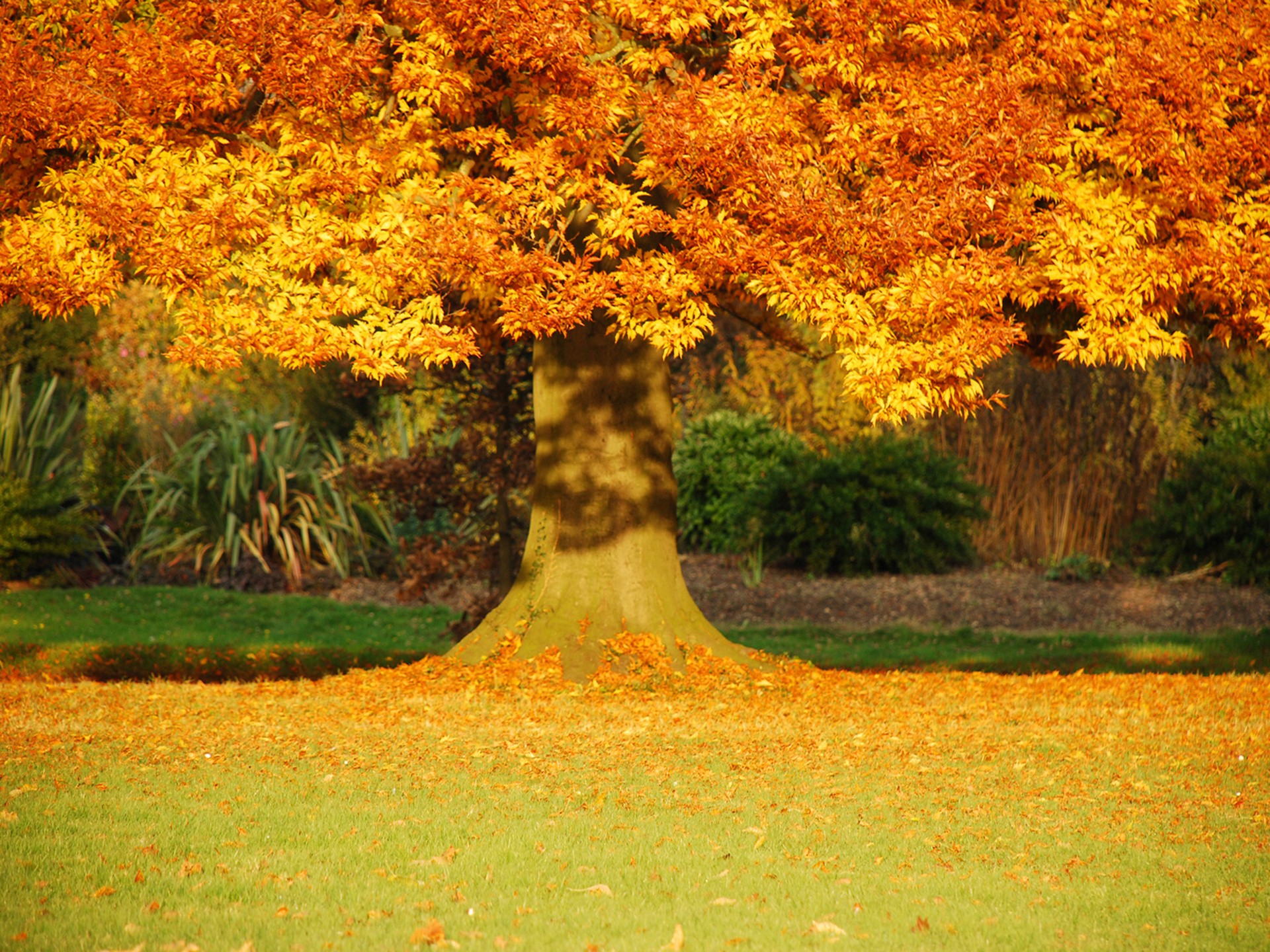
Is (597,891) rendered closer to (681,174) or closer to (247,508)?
(681,174)

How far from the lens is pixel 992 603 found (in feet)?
45.8

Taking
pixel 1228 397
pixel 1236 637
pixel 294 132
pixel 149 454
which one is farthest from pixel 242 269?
pixel 1228 397

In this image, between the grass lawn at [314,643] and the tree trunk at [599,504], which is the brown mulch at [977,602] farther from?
the tree trunk at [599,504]

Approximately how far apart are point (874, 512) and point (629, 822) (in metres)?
10.2

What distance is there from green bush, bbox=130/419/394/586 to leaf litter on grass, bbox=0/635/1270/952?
21.2ft

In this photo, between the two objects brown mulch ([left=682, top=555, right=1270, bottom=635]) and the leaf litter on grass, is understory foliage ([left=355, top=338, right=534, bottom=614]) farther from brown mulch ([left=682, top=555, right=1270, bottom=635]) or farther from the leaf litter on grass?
brown mulch ([left=682, top=555, right=1270, bottom=635])

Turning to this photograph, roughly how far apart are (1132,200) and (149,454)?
41.9 feet

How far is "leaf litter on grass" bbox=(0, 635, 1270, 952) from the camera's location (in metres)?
4.17

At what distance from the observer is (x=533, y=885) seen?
4.53 m

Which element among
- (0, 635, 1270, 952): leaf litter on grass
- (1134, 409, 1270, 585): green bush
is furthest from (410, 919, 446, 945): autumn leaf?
(1134, 409, 1270, 585): green bush

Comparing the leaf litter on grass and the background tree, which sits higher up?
the background tree

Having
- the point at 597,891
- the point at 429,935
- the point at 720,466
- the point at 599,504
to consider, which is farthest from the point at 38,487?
the point at 429,935

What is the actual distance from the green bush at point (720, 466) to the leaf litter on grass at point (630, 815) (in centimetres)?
811

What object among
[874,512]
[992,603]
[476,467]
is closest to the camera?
[476,467]
